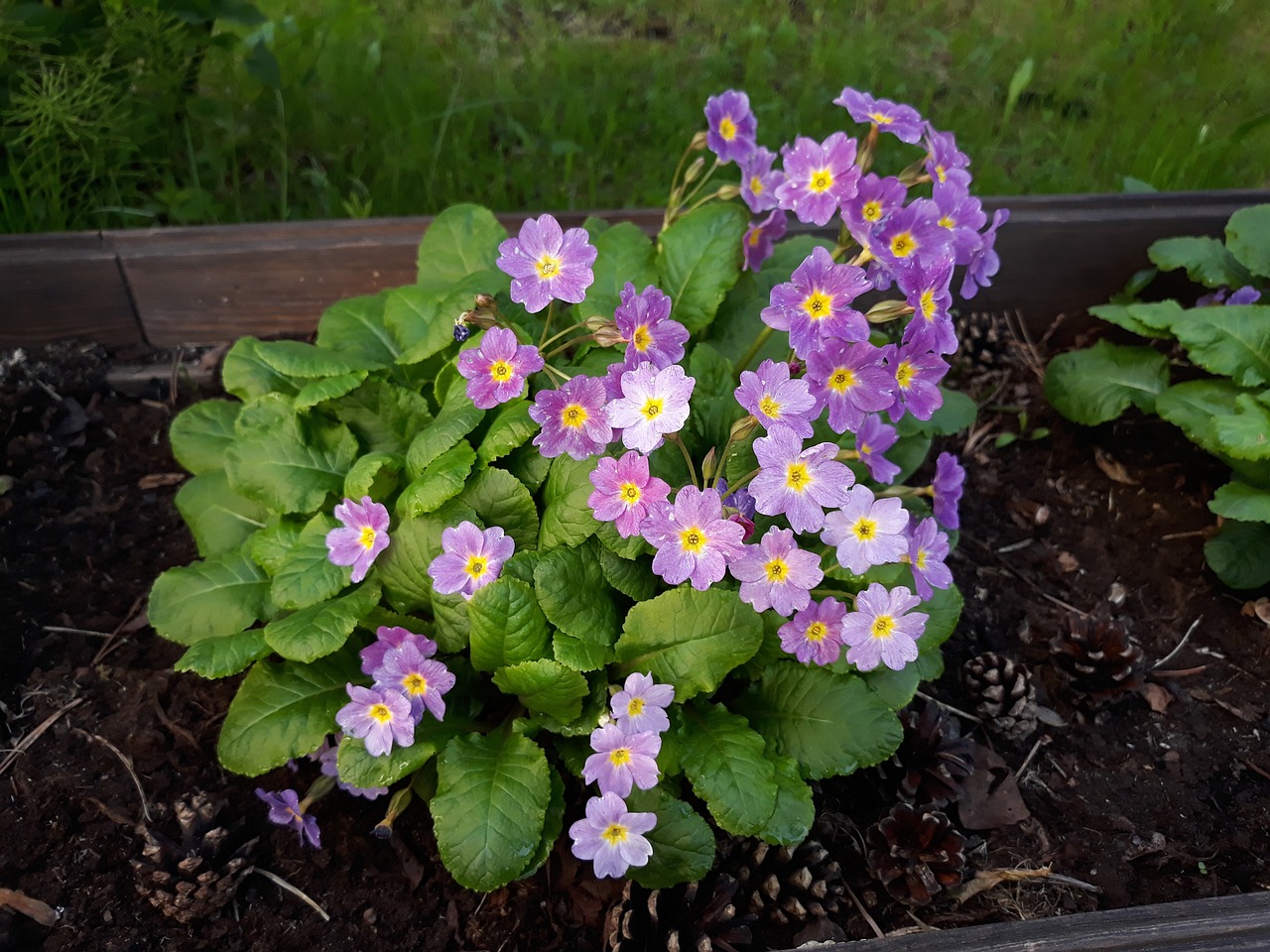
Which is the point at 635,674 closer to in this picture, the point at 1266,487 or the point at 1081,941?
the point at 1081,941

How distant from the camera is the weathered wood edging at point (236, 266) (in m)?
2.71

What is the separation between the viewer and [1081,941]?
1523 mm

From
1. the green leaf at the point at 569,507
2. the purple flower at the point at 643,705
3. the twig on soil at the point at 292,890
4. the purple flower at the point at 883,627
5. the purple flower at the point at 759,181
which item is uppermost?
the purple flower at the point at 759,181

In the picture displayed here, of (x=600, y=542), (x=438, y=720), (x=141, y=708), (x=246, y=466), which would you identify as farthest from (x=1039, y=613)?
(x=141, y=708)

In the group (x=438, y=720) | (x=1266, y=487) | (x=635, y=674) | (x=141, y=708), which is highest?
(x=635, y=674)

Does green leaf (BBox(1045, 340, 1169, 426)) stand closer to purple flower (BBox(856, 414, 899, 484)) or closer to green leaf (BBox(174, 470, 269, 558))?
purple flower (BBox(856, 414, 899, 484))

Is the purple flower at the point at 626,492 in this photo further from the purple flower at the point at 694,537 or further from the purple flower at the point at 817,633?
the purple flower at the point at 817,633

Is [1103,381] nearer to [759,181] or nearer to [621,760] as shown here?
[759,181]

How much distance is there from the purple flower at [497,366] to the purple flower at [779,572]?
19.1 inches

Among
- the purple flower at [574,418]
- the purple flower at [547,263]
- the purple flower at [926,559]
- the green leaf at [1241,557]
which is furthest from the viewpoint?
the green leaf at [1241,557]

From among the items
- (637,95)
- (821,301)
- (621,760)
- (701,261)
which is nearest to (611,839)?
(621,760)

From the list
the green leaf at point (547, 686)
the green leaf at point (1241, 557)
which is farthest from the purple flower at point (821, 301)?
the green leaf at point (1241, 557)

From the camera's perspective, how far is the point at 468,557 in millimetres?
1686

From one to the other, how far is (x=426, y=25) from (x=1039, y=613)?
3.07m
